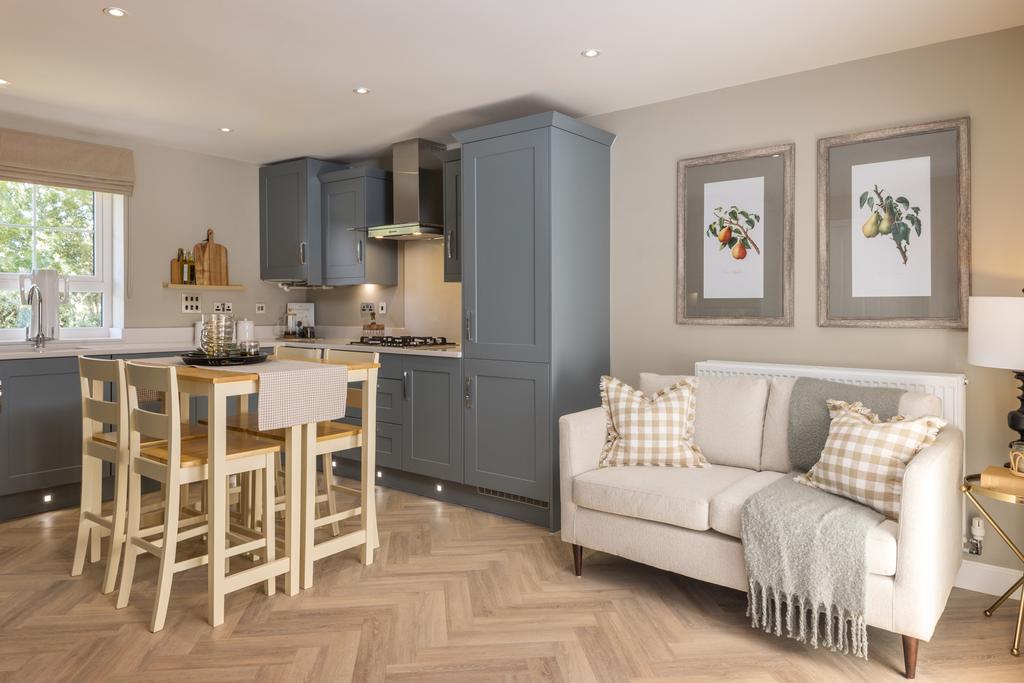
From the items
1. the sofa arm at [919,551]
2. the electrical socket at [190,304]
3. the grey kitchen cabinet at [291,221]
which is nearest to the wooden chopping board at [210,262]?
the electrical socket at [190,304]

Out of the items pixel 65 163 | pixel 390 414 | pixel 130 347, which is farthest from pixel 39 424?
pixel 390 414

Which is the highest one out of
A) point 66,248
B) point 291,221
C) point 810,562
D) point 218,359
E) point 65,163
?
point 65,163

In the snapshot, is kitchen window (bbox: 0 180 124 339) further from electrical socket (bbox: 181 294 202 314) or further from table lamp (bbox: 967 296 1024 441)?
table lamp (bbox: 967 296 1024 441)

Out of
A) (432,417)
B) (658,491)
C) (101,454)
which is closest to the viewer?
(658,491)

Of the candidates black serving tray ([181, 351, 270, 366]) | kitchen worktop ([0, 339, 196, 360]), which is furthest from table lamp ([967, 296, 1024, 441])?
kitchen worktop ([0, 339, 196, 360])

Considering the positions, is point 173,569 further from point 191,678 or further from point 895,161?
point 895,161

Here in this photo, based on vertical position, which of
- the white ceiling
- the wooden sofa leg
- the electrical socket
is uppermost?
the white ceiling

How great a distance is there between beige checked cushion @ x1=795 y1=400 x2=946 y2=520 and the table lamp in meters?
0.31

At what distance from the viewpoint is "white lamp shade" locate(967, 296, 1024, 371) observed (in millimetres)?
2426

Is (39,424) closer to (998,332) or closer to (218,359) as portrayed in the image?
(218,359)

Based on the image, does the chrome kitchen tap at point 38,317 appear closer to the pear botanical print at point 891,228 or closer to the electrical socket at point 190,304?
the electrical socket at point 190,304

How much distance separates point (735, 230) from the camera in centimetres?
361

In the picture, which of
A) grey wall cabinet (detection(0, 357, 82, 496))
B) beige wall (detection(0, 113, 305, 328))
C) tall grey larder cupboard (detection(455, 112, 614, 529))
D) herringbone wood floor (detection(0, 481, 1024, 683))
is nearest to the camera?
herringbone wood floor (detection(0, 481, 1024, 683))

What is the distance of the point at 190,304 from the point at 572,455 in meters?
3.54
